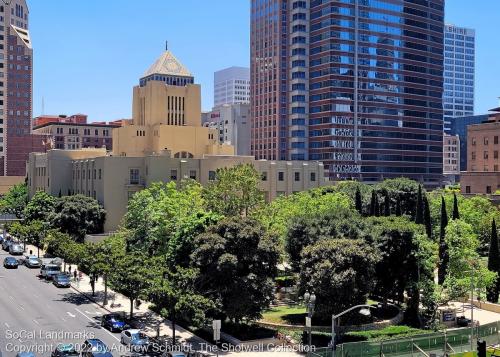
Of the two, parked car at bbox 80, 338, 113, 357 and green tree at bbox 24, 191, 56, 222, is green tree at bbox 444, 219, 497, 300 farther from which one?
green tree at bbox 24, 191, 56, 222

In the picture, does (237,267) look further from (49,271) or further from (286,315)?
(49,271)

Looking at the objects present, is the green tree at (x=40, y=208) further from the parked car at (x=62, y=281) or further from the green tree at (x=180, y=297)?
the green tree at (x=180, y=297)

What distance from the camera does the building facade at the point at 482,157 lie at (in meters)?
125

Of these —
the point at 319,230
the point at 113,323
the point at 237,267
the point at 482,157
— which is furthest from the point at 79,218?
the point at 482,157

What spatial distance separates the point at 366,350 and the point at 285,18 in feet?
499

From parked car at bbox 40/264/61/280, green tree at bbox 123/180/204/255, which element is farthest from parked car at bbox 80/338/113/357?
parked car at bbox 40/264/61/280

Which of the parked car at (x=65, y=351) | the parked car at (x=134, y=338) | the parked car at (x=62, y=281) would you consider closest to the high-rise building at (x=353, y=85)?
the parked car at (x=62, y=281)

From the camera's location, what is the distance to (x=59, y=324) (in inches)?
2108

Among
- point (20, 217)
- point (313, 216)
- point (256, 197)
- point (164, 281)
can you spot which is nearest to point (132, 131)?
point (20, 217)

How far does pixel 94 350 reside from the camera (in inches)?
1673

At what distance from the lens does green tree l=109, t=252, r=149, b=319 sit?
1998 inches

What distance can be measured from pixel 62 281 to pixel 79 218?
2548 centimetres

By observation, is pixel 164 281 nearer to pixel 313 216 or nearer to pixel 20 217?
pixel 313 216

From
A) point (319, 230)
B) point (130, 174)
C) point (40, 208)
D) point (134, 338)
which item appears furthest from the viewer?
point (40, 208)
